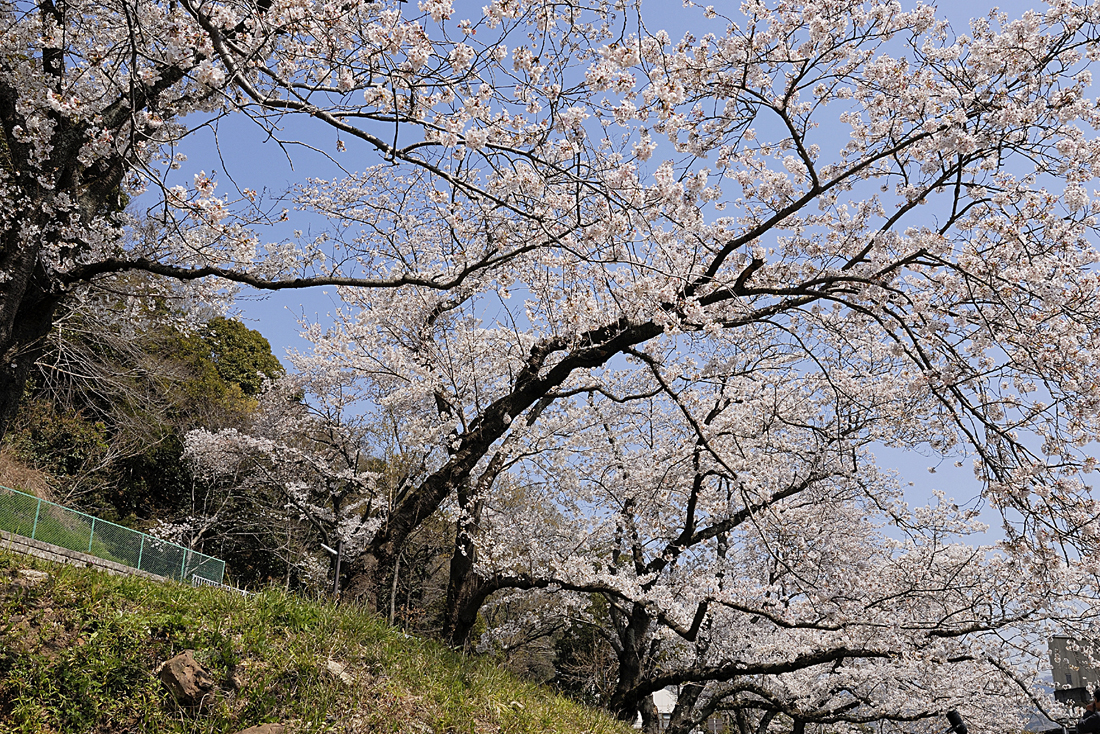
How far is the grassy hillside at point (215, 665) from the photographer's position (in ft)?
12.4

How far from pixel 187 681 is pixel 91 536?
7069mm

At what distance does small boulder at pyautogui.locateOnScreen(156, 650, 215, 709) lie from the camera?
388 centimetres

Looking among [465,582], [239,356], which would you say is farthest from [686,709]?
[239,356]

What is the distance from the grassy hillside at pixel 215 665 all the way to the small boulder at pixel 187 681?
0.06 meters

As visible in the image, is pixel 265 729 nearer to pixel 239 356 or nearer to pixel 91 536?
pixel 91 536

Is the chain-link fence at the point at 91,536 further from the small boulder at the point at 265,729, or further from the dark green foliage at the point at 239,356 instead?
the dark green foliage at the point at 239,356

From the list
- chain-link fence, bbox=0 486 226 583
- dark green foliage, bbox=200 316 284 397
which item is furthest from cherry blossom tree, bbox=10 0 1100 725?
dark green foliage, bbox=200 316 284 397

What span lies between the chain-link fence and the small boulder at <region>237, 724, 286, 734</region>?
177 inches

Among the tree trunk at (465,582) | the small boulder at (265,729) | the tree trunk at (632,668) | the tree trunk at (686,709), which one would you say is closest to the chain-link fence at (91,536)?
the tree trunk at (465,582)

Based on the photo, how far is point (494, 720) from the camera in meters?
4.96

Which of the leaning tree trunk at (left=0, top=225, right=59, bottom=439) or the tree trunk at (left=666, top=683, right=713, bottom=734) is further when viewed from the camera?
the tree trunk at (left=666, top=683, right=713, bottom=734)

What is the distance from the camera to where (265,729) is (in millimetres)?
3799

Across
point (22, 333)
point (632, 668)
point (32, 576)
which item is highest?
point (22, 333)

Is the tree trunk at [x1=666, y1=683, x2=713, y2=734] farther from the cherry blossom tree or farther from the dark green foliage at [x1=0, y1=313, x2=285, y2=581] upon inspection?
the dark green foliage at [x1=0, y1=313, x2=285, y2=581]
